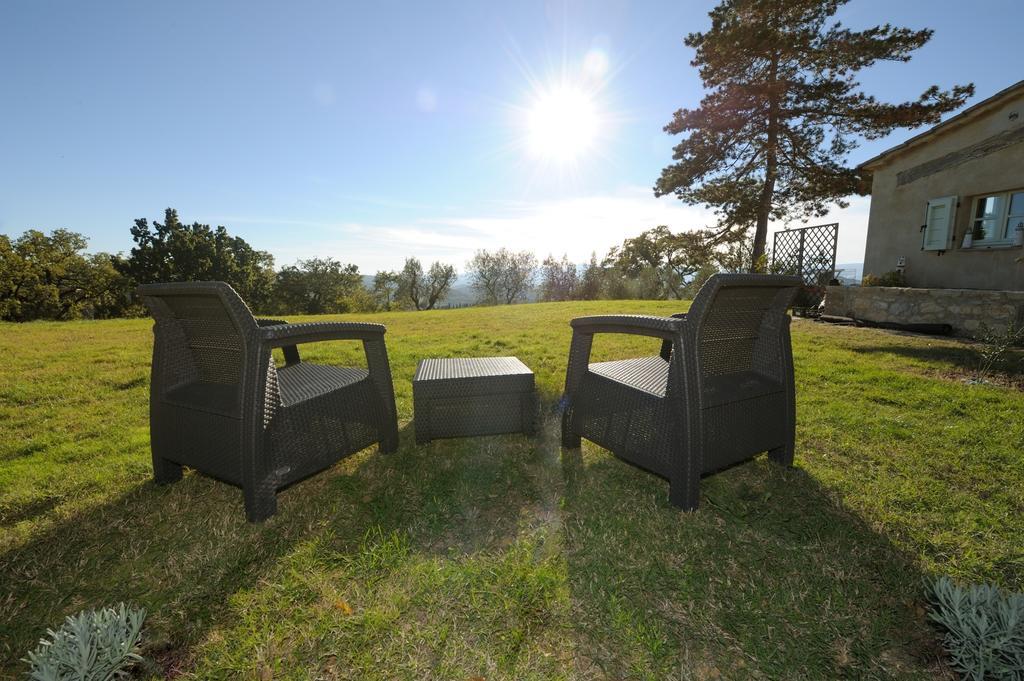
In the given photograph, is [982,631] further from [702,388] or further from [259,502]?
[259,502]

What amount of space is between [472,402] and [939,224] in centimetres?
1082

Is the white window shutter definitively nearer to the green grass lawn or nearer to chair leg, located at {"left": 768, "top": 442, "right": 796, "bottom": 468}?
the green grass lawn

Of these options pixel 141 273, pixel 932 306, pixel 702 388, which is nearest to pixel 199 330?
pixel 702 388

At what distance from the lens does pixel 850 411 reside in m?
3.39

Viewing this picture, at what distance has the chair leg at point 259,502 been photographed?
186 centimetres

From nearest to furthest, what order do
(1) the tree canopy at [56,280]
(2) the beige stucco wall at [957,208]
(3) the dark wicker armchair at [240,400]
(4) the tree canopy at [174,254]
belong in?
(3) the dark wicker armchair at [240,400], (2) the beige stucco wall at [957,208], (1) the tree canopy at [56,280], (4) the tree canopy at [174,254]

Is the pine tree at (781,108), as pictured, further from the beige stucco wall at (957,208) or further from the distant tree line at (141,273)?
the distant tree line at (141,273)

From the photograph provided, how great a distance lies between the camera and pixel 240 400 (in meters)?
1.79

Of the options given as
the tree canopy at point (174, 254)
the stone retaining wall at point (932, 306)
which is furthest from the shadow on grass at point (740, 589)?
the tree canopy at point (174, 254)

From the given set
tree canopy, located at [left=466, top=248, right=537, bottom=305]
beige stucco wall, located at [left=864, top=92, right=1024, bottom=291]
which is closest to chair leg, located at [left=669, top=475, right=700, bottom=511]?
beige stucco wall, located at [left=864, top=92, right=1024, bottom=291]

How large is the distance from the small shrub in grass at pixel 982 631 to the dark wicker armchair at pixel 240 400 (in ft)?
8.05

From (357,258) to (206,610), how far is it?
52.6 meters

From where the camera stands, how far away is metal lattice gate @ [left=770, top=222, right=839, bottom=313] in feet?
34.7

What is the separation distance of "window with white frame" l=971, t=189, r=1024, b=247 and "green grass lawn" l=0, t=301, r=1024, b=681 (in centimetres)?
735
